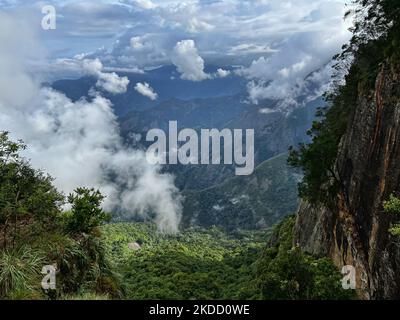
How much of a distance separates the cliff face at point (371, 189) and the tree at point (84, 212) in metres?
22.7

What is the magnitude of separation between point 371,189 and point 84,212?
2922 cm

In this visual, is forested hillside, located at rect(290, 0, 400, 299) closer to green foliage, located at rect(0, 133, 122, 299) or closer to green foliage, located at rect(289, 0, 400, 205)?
green foliage, located at rect(289, 0, 400, 205)

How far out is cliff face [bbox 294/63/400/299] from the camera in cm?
3425

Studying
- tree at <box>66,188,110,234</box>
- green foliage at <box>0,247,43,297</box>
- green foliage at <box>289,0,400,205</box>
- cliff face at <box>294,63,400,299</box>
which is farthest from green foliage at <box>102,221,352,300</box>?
green foliage at <box>289,0,400,205</box>

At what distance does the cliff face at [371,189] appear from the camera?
3425 cm

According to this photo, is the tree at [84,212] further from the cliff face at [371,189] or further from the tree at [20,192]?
the cliff face at [371,189]

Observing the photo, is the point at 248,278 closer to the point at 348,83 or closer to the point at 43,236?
the point at 348,83

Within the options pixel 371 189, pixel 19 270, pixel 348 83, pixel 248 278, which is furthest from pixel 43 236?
pixel 248 278

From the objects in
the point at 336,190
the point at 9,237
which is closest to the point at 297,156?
the point at 336,190

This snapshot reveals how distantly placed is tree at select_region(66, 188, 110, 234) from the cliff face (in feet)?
74.4

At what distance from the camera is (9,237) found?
17.9 metres
